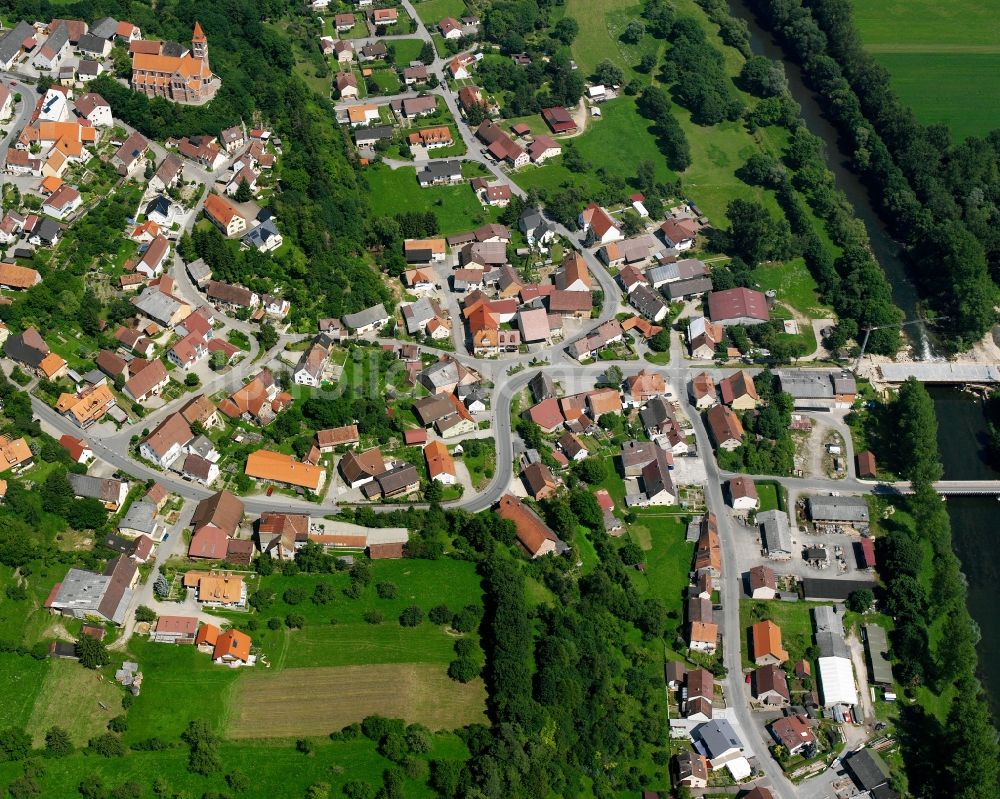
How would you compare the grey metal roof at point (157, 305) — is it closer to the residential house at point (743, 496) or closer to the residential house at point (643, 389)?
the residential house at point (643, 389)

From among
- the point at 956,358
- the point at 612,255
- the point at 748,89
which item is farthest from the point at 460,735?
the point at 748,89

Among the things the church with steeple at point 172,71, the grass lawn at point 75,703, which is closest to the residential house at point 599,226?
the church with steeple at point 172,71

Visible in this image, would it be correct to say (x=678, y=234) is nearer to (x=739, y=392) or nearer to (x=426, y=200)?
(x=739, y=392)

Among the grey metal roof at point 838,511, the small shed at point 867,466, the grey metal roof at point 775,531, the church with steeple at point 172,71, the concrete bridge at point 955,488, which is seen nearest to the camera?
the grey metal roof at point 775,531

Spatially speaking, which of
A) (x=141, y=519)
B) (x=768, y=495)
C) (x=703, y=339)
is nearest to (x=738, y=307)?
(x=703, y=339)

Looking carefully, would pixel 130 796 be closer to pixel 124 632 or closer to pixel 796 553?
pixel 124 632
